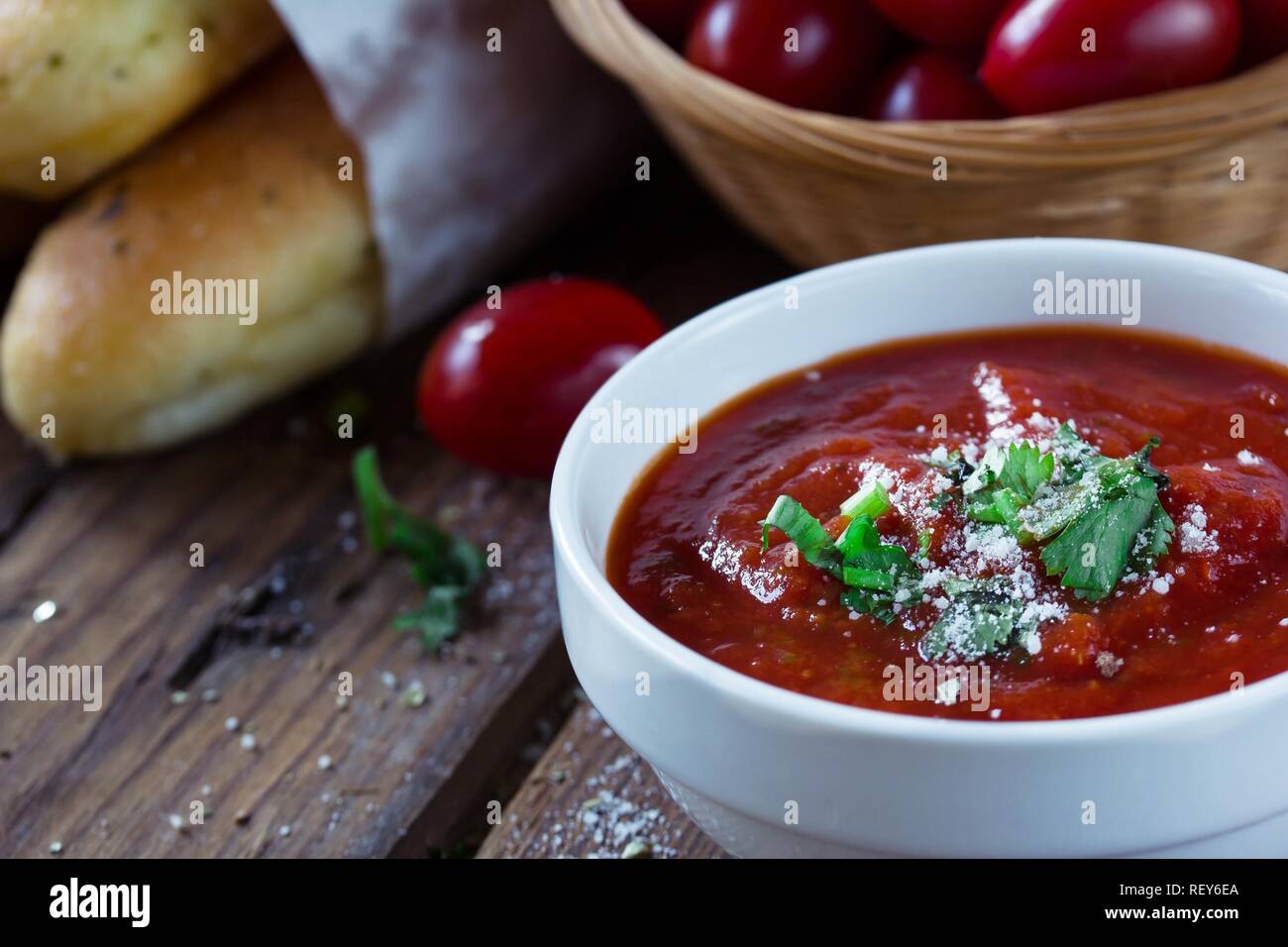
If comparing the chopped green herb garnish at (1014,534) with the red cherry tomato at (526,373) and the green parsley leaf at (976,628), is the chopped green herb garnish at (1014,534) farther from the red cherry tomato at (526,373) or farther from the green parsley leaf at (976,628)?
the red cherry tomato at (526,373)

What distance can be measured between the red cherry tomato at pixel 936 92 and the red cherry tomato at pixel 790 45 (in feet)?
0.41

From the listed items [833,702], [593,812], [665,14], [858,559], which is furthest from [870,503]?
[665,14]

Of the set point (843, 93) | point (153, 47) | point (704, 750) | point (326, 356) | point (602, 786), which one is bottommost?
point (602, 786)

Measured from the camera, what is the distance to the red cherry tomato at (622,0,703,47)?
9.91ft

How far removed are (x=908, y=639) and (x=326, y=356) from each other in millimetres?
1910

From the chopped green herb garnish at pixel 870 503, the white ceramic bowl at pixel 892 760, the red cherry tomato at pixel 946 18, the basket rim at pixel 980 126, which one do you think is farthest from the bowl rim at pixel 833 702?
the red cherry tomato at pixel 946 18

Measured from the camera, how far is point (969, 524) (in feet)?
5.95

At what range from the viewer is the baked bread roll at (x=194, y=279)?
2.98 meters

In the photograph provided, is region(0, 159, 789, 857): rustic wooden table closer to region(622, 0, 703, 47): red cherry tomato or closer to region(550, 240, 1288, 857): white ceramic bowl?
region(550, 240, 1288, 857): white ceramic bowl

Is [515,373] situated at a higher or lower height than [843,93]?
lower

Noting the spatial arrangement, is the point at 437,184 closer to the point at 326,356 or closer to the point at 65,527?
the point at 326,356

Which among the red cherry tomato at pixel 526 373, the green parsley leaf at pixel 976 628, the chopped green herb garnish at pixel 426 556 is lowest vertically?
the chopped green herb garnish at pixel 426 556

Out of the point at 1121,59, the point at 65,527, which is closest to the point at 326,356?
→ the point at 65,527

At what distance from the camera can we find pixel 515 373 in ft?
9.64
